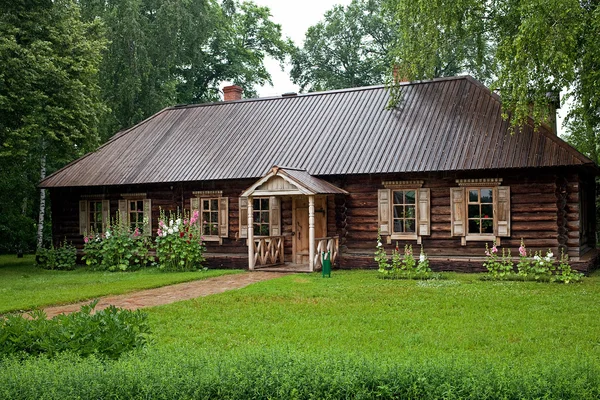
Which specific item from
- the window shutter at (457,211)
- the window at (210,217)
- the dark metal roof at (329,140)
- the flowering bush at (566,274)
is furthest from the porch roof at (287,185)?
the flowering bush at (566,274)

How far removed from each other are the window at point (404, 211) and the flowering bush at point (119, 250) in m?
7.96

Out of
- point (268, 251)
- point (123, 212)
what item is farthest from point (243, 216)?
point (123, 212)

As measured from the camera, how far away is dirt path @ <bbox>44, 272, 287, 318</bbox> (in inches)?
494

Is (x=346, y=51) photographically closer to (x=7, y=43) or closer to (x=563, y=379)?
(x=7, y=43)

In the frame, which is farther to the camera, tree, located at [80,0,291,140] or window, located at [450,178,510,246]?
tree, located at [80,0,291,140]

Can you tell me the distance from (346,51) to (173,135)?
2341 cm

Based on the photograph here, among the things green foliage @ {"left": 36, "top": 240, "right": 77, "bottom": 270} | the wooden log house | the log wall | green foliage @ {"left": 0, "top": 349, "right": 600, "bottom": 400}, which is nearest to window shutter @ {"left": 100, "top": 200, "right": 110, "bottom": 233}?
the wooden log house

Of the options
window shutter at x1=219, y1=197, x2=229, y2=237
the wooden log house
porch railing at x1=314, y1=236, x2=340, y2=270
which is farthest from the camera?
window shutter at x1=219, y1=197, x2=229, y2=237

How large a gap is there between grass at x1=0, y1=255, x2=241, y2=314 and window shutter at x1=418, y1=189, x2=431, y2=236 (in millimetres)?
5573

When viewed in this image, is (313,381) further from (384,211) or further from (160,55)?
(160,55)

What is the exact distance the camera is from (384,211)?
730 inches

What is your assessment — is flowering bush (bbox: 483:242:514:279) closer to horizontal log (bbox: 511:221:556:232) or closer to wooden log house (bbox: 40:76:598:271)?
wooden log house (bbox: 40:76:598:271)

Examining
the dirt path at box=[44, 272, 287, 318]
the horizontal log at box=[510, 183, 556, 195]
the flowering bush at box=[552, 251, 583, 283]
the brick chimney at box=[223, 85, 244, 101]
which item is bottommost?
the dirt path at box=[44, 272, 287, 318]

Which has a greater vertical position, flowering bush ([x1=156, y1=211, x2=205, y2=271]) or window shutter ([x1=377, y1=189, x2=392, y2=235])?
window shutter ([x1=377, y1=189, x2=392, y2=235])
